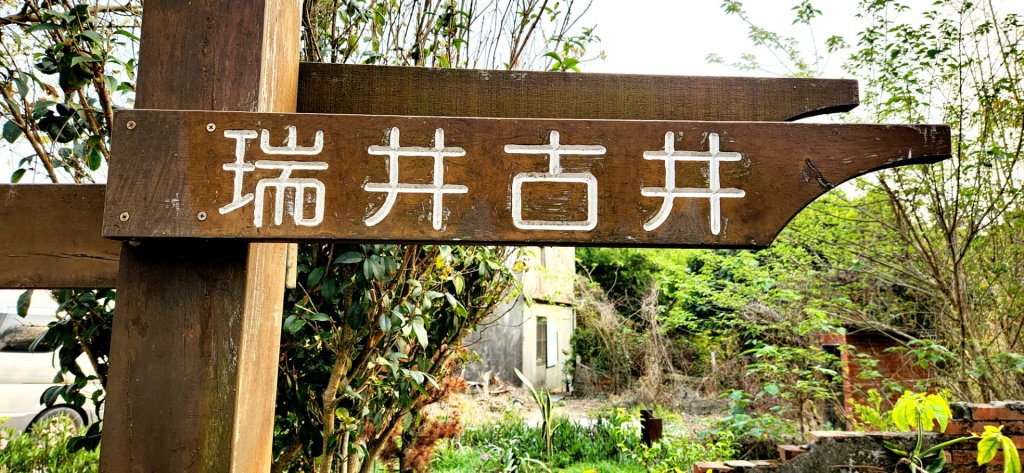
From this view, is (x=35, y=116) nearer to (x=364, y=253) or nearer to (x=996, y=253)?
(x=364, y=253)

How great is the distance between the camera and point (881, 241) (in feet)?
15.4

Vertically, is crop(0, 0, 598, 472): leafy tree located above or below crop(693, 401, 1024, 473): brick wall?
above

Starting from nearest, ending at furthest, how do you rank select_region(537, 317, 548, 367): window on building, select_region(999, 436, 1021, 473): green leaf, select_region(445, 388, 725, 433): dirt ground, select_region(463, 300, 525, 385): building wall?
select_region(999, 436, 1021, 473): green leaf
select_region(445, 388, 725, 433): dirt ground
select_region(463, 300, 525, 385): building wall
select_region(537, 317, 548, 367): window on building

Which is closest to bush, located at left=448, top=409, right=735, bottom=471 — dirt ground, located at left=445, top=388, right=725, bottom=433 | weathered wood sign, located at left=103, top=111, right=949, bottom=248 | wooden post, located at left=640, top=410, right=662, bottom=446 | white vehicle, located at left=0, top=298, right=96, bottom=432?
wooden post, located at left=640, top=410, right=662, bottom=446

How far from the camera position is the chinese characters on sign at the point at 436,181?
1078mm

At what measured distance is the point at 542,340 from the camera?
12062 mm

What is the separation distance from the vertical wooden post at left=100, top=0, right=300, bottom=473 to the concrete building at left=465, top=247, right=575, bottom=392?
865 centimetres

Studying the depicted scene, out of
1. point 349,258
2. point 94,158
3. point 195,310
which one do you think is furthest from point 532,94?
point 94,158

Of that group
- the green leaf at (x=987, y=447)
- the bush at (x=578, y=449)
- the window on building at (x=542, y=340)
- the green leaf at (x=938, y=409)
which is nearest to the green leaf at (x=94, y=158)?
the green leaf at (x=938, y=409)

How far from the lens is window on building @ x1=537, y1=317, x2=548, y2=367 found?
38.9 feet

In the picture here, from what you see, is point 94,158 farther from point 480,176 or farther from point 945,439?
point 945,439

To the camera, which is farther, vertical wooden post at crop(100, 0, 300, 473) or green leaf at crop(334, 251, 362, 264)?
green leaf at crop(334, 251, 362, 264)

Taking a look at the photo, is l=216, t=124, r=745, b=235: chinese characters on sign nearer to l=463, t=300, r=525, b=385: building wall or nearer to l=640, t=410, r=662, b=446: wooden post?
l=640, t=410, r=662, b=446: wooden post

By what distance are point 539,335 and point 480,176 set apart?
36.1ft
